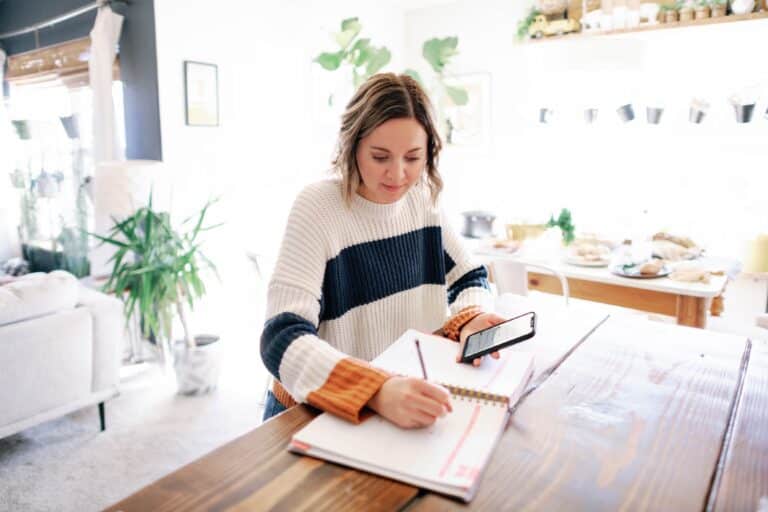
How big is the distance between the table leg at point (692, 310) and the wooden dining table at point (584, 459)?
4.80 ft

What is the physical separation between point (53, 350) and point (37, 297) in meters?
0.23

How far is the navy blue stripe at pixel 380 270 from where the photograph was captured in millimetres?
1110

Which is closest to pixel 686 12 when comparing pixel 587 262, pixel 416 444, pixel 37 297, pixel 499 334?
pixel 587 262

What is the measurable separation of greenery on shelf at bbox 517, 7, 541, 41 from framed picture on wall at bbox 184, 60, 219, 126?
2120 millimetres

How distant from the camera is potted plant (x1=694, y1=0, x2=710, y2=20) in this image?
334cm

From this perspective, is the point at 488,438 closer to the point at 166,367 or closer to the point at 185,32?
the point at 166,367

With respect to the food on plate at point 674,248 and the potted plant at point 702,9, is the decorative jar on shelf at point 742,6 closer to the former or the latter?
the potted plant at point 702,9

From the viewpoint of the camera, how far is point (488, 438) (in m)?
0.71

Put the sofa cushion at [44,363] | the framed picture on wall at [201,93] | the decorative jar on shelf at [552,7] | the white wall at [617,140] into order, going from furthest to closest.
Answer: the decorative jar on shelf at [552,7] → the white wall at [617,140] → the framed picture on wall at [201,93] → the sofa cushion at [44,363]

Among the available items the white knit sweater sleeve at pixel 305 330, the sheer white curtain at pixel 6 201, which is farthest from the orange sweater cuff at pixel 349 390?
the sheer white curtain at pixel 6 201

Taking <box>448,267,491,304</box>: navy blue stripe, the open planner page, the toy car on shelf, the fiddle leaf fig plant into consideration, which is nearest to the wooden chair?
<box>448,267,491,304</box>: navy blue stripe

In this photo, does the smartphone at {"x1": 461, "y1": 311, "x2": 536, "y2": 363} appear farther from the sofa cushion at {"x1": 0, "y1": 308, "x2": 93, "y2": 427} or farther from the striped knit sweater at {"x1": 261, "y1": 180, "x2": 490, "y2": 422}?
the sofa cushion at {"x1": 0, "y1": 308, "x2": 93, "y2": 427}

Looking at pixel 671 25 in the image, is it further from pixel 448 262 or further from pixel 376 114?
pixel 376 114

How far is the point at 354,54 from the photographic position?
3.75 meters
